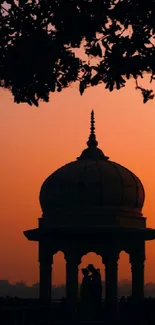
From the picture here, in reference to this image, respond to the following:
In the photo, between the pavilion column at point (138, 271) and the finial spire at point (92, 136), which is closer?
the pavilion column at point (138, 271)

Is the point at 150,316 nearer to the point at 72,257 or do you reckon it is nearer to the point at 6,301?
the point at 6,301

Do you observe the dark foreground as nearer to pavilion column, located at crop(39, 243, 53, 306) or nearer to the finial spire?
pavilion column, located at crop(39, 243, 53, 306)

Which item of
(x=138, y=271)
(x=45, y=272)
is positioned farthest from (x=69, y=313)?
(x=138, y=271)

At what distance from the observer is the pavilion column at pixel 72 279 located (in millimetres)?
51406

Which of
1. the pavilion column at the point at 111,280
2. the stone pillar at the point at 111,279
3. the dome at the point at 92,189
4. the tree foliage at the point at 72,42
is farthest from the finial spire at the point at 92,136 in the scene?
the tree foliage at the point at 72,42

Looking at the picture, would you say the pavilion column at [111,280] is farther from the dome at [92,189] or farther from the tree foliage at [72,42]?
the tree foliage at [72,42]

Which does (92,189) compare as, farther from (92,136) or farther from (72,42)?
(72,42)

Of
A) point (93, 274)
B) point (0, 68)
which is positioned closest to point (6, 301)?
point (93, 274)

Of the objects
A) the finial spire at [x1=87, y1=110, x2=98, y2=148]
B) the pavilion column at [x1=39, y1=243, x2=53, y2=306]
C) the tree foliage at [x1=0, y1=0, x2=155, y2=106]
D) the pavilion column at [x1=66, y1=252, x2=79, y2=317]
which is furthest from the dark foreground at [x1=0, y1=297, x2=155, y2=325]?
the tree foliage at [x1=0, y1=0, x2=155, y2=106]

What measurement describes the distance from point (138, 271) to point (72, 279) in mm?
2428

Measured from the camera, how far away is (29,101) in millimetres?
25547

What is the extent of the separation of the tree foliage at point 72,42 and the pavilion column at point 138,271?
27248mm

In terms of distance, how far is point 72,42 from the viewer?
25312mm

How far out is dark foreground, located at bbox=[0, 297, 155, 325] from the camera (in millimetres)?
39344
